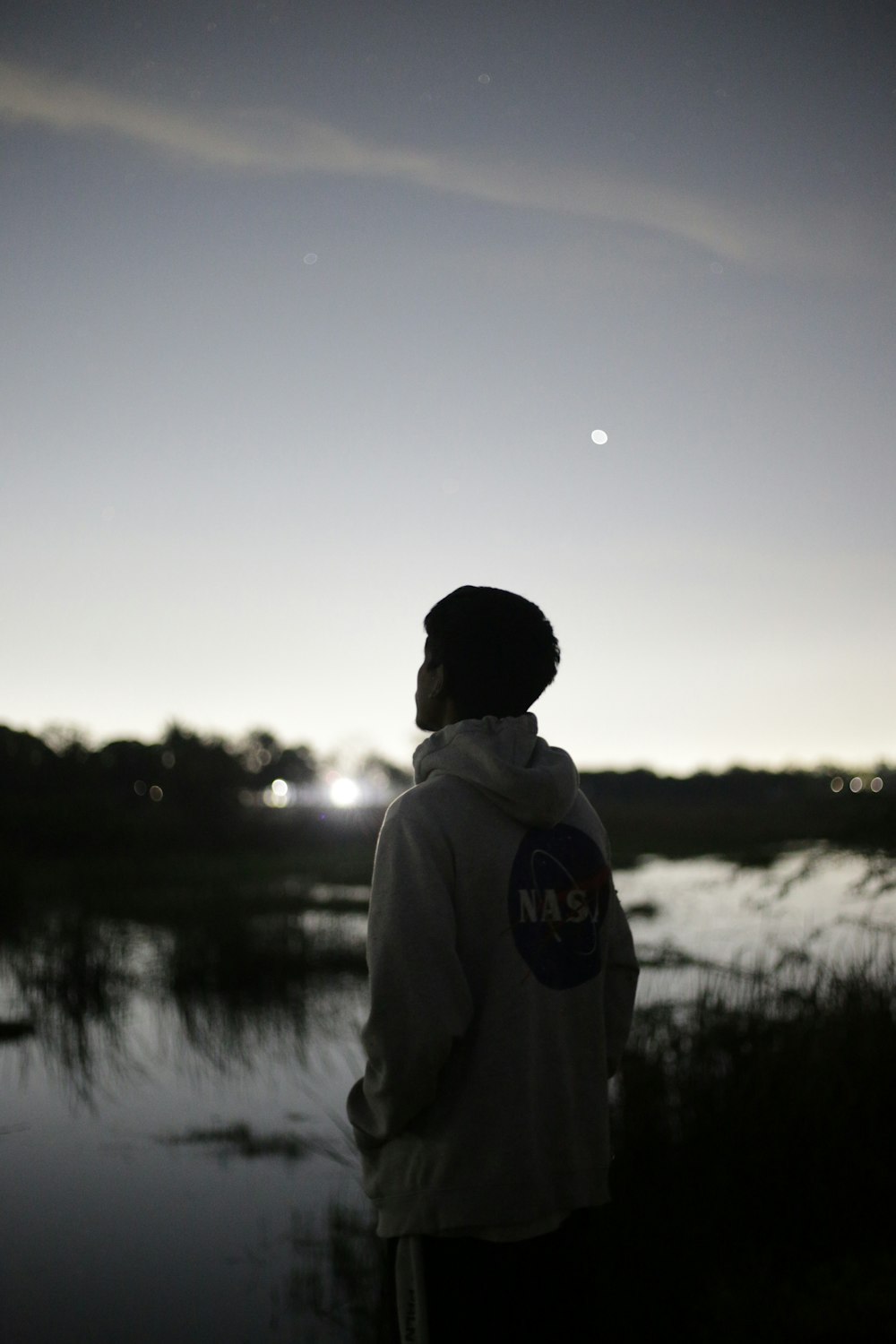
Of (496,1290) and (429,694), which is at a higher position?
(429,694)

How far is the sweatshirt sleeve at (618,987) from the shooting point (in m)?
2.13

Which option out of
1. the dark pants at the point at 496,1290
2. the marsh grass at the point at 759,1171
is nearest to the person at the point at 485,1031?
the dark pants at the point at 496,1290

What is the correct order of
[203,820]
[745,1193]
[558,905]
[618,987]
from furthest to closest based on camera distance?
1. [203,820]
2. [745,1193]
3. [618,987]
4. [558,905]

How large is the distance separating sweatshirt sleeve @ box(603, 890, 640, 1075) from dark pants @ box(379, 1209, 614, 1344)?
42 cm

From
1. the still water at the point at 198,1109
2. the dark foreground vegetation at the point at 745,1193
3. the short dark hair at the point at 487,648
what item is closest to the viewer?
the short dark hair at the point at 487,648

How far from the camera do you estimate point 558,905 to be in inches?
72.7

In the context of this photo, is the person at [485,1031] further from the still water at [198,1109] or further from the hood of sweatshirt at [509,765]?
the still water at [198,1109]

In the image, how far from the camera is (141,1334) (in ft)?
16.4

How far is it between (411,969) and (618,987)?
26.0 inches

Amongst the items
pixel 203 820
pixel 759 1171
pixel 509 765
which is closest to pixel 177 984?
pixel 759 1171

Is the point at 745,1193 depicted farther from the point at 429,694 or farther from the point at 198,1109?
the point at 198,1109

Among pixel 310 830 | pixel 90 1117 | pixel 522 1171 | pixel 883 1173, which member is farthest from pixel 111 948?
pixel 310 830

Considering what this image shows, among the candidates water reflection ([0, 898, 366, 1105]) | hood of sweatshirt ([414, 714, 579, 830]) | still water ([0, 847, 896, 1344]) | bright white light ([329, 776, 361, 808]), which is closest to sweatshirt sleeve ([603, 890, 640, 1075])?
hood of sweatshirt ([414, 714, 579, 830])

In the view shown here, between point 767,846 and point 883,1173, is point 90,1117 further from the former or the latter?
point 767,846
